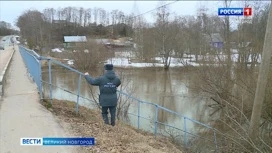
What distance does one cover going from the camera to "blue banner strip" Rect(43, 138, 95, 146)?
6.54 meters

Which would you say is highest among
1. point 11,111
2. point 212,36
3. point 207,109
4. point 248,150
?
point 212,36

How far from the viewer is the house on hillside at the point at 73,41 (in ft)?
144

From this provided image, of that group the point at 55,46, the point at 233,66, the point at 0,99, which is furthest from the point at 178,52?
the point at 0,99

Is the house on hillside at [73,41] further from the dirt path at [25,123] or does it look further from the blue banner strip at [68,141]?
the blue banner strip at [68,141]

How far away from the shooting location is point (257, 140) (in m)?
7.96

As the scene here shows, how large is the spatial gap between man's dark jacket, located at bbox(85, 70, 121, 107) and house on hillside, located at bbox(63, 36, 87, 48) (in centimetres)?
3561

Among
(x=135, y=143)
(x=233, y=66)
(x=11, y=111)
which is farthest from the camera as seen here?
(x=233, y=66)

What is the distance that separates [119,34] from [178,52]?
10.7 m

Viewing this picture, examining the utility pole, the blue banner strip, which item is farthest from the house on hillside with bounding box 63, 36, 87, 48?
the blue banner strip

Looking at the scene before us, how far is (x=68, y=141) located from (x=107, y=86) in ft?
5.72

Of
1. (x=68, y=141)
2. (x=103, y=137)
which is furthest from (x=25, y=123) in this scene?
(x=103, y=137)

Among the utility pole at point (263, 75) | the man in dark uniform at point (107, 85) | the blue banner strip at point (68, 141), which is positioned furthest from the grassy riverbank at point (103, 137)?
the utility pole at point (263, 75)

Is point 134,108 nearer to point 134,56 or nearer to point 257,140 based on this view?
point 257,140

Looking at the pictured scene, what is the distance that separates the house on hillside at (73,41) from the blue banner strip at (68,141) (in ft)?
121
